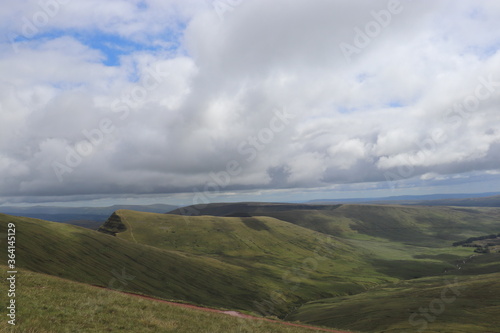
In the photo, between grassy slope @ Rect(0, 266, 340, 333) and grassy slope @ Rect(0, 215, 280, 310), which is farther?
grassy slope @ Rect(0, 215, 280, 310)

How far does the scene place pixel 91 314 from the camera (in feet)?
79.3

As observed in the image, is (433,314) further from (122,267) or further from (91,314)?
(91,314)

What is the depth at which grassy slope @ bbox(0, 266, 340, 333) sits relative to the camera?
810 inches

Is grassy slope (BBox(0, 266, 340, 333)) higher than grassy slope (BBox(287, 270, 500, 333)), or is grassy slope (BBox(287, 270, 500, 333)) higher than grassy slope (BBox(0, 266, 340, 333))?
grassy slope (BBox(0, 266, 340, 333))

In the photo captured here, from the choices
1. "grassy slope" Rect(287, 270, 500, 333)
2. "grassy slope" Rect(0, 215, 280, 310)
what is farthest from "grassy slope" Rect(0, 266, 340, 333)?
"grassy slope" Rect(287, 270, 500, 333)

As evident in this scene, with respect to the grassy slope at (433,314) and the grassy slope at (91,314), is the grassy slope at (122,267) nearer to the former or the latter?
the grassy slope at (91,314)

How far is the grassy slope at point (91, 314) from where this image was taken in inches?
810

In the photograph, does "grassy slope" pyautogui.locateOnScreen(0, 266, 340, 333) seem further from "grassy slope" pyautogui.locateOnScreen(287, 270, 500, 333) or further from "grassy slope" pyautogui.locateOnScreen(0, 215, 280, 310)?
"grassy slope" pyautogui.locateOnScreen(287, 270, 500, 333)

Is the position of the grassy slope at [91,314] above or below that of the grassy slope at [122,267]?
above

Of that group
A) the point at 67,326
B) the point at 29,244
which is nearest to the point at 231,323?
the point at 67,326

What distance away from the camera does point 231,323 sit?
32.2m

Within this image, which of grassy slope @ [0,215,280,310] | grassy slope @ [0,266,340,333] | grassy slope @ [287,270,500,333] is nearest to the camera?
grassy slope @ [0,266,340,333]

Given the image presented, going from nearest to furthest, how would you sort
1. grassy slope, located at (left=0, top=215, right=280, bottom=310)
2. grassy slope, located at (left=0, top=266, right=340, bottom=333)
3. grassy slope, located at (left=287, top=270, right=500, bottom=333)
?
1. grassy slope, located at (left=0, top=266, right=340, bottom=333)
2. grassy slope, located at (left=0, top=215, right=280, bottom=310)
3. grassy slope, located at (left=287, top=270, right=500, bottom=333)

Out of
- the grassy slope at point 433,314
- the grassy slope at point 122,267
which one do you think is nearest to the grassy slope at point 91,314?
the grassy slope at point 122,267
